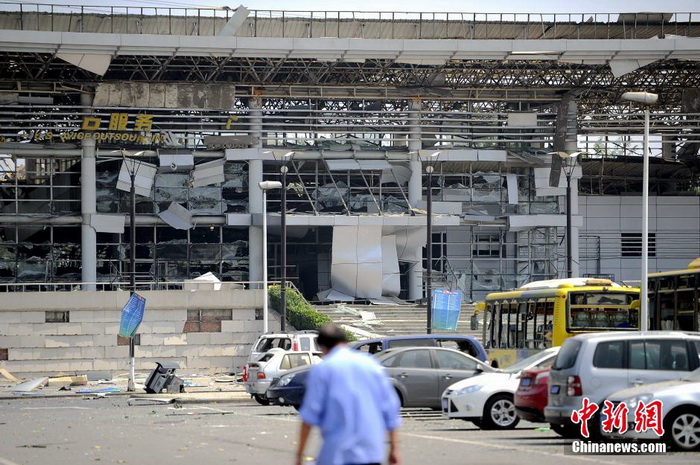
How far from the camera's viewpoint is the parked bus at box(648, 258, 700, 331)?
2703 cm

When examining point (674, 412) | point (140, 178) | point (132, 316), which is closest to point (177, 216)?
point (140, 178)

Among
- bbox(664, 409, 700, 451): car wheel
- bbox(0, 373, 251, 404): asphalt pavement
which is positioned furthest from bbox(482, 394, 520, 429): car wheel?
bbox(0, 373, 251, 404): asphalt pavement

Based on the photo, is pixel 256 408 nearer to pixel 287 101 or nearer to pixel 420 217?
pixel 420 217

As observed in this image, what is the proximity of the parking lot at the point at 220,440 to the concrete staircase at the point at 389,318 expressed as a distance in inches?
988

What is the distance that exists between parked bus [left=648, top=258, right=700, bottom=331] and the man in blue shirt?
1889 centimetres

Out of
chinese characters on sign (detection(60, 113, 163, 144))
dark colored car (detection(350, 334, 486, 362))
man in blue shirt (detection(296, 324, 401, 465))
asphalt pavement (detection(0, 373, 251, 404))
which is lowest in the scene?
asphalt pavement (detection(0, 373, 251, 404))

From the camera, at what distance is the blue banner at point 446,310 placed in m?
46.1

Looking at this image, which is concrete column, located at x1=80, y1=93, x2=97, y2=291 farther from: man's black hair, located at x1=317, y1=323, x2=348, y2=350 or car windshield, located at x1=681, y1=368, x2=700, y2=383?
man's black hair, located at x1=317, y1=323, x2=348, y2=350

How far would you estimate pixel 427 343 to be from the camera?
28234mm

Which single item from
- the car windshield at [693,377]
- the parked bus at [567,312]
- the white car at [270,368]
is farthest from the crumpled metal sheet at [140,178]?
the car windshield at [693,377]

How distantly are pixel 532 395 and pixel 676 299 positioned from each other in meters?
9.72

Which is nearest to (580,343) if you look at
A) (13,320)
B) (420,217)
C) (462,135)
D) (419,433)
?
(419,433)

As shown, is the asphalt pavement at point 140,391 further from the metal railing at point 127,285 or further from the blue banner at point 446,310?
the blue banner at point 446,310

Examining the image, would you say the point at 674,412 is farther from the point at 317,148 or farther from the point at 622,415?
the point at 317,148
